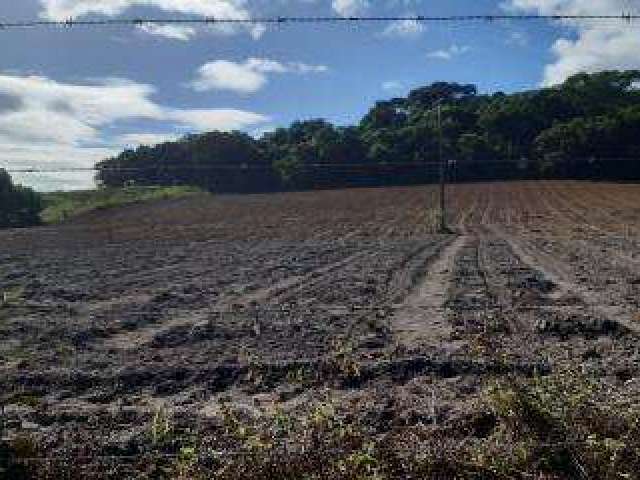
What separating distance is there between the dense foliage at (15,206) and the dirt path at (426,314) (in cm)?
5147

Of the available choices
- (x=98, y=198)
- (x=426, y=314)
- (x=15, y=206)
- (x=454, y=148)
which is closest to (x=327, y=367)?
(x=426, y=314)

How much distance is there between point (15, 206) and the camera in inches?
2645

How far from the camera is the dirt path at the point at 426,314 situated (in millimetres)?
11648

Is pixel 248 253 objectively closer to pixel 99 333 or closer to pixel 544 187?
pixel 99 333

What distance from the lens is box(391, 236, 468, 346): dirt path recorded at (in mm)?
11648

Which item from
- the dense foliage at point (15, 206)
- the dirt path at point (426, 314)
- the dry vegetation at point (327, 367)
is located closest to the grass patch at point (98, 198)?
the dense foliage at point (15, 206)

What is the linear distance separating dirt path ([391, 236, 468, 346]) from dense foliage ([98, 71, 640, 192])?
53676 millimetres

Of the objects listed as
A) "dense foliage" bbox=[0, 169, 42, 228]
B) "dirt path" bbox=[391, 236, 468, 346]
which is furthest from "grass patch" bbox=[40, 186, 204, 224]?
"dirt path" bbox=[391, 236, 468, 346]

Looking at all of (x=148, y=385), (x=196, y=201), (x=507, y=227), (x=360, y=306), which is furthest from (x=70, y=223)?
(x=148, y=385)

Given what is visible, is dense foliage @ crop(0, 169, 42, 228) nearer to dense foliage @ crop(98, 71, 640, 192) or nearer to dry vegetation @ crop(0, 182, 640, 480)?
dense foliage @ crop(98, 71, 640, 192)

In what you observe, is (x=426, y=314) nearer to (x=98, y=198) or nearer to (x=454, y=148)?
(x=98, y=198)

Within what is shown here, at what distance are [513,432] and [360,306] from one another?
8.23 meters

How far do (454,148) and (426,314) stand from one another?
71.7m

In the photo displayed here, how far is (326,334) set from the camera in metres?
11.9
